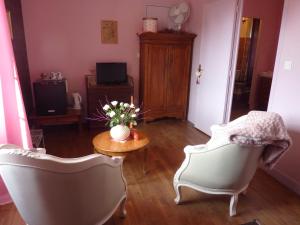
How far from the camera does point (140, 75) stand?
174 inches

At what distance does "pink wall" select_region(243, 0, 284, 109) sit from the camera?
4.66 meters

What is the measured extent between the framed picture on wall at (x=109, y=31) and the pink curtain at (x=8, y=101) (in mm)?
2260

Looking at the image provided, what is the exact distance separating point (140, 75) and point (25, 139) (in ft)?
8.75

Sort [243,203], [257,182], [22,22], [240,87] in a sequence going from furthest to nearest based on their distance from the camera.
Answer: [240,87], [22,22], [257,182], [243,203]

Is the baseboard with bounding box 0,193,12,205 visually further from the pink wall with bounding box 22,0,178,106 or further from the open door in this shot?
the open door

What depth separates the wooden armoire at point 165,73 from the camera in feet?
13.3

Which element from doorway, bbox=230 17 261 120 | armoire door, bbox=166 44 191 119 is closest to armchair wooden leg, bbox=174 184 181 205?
armoire door, bbox=166 44 191 119

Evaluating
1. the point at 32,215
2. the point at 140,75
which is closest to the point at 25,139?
the point at 32,215

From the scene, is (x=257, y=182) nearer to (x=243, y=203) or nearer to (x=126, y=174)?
(x=243, y=203)

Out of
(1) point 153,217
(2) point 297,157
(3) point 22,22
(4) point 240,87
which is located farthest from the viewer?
(4) point 240,87

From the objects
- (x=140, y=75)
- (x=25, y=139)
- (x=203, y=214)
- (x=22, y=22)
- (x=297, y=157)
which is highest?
(x=22, y=22)

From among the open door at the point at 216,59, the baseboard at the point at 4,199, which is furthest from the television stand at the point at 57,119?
the open door at the point at 216,59

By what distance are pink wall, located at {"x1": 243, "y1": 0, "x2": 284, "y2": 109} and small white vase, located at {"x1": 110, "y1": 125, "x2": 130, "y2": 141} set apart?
3.79 m

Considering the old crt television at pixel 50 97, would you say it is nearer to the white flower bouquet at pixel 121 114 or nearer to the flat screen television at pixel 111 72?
the flat screen television at pixel 111 72
